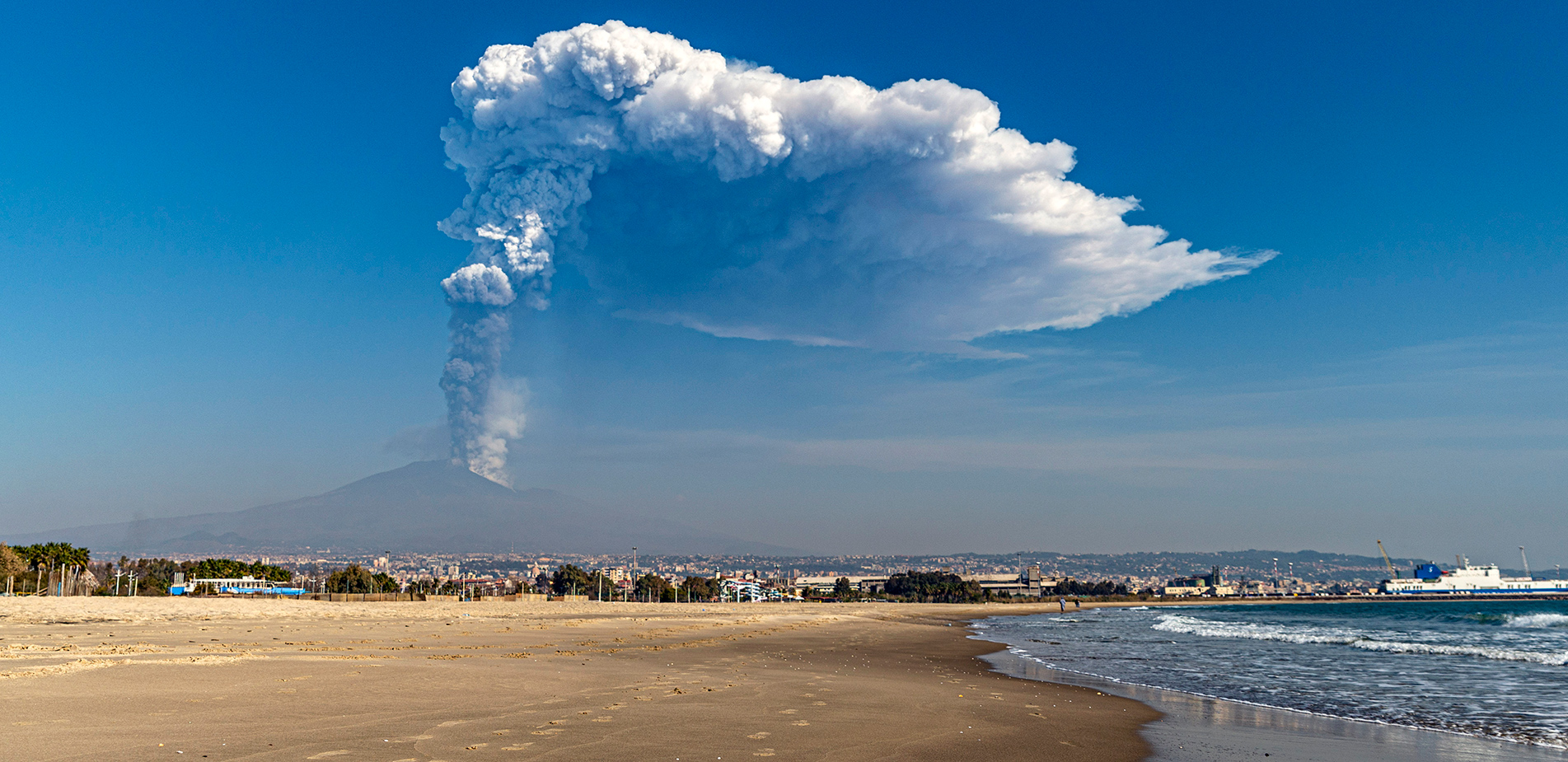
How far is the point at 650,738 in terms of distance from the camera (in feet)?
31.4

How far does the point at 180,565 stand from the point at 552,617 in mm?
84431

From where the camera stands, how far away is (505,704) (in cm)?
1174

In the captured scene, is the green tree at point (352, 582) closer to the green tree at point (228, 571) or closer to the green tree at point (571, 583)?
the green tree at point (228, 571)

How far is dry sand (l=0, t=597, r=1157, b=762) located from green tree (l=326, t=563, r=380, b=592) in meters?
74.7

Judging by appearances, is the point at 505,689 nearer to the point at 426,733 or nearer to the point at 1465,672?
the point at 426,733

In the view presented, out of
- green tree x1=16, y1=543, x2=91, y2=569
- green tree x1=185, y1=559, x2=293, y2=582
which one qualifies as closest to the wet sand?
green tree x1=16, y1=543, x2=91, y2=569

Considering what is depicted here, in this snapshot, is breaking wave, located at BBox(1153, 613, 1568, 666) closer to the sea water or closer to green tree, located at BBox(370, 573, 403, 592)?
the sea water

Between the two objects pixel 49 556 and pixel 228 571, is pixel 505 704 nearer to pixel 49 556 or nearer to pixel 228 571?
pixel 49 556

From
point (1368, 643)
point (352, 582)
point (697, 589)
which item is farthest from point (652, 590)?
point (1368, 643)

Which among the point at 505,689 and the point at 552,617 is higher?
the point at 505,689


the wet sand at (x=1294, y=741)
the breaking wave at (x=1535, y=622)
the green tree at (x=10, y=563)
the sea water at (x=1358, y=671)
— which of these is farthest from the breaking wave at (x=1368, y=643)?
the green tree at (x=10, y=563)

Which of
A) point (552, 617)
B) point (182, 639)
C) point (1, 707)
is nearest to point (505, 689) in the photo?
point (1, 707)

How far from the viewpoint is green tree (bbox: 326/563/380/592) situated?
3642 inches

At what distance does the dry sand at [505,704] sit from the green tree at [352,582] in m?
74.7
